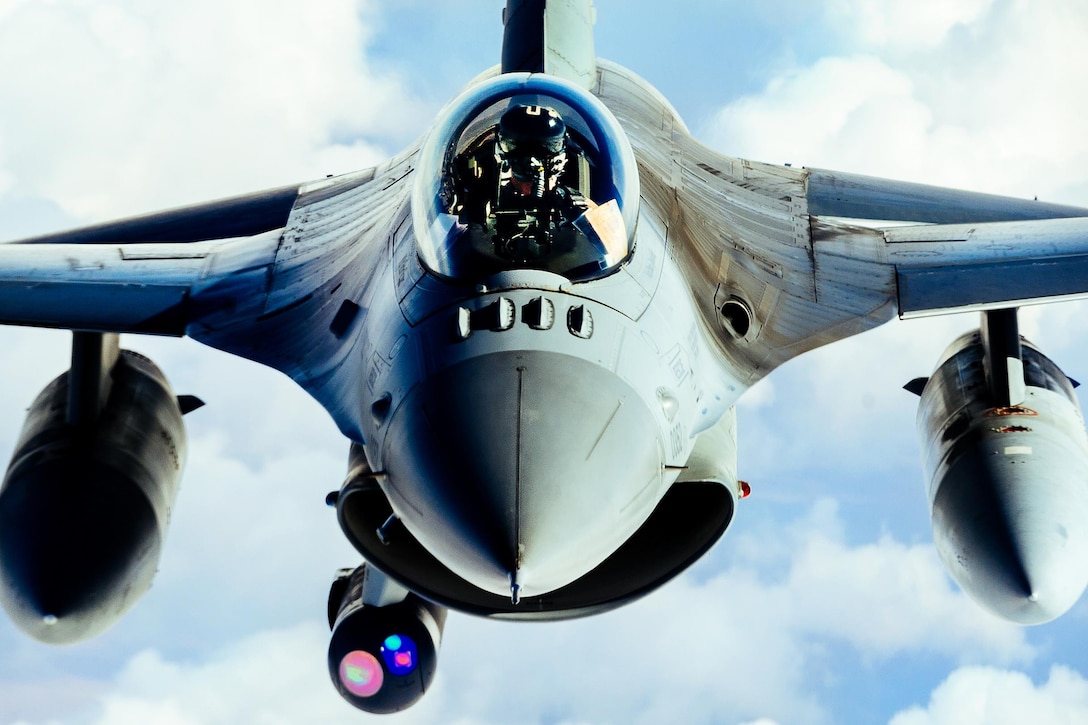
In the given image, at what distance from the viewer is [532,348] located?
6.11 metres

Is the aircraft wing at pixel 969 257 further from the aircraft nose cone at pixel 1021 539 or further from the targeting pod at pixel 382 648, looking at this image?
the targeting pod at pixel 382 648

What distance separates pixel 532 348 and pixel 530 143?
1373 mm

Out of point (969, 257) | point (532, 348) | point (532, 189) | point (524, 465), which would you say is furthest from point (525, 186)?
point (969, 257)

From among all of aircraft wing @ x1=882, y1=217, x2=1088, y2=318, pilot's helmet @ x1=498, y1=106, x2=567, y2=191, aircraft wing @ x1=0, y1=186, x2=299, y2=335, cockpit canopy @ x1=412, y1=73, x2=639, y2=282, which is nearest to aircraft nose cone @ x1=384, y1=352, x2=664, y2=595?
cockpit canopy @ x1=412, y1=73, x2=639, y2=282

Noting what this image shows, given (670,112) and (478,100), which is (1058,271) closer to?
(670,112)

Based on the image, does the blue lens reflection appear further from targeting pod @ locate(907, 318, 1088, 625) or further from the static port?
targeting pod @ locate(907, 318, 1088, 625)

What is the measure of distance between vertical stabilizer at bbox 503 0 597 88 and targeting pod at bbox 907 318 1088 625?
4817mm

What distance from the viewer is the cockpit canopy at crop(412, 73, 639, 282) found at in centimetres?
667

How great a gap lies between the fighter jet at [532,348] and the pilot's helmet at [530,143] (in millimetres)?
18

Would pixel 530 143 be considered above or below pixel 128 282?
below

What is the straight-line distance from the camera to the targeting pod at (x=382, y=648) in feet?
37.9

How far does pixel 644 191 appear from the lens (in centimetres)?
885

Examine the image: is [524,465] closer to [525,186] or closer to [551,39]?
[525,186]

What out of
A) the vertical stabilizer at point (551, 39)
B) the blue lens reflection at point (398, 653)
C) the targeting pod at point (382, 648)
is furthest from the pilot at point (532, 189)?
the blue lens reflection at point (398, 653)
